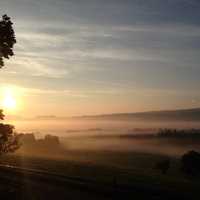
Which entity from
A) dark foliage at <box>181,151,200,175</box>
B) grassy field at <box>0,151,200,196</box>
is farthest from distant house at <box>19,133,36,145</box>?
grassy field at <box>0,151,200,196</box>

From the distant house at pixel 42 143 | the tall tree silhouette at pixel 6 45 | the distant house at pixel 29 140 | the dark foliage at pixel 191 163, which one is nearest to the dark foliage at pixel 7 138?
the tall tree silhouette at pixel 6 45

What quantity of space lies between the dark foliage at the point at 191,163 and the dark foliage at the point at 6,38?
1338 inches

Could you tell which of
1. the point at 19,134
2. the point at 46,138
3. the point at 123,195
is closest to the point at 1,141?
the point at 19,134

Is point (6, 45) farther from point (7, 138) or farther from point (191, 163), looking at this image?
point (191, 163)

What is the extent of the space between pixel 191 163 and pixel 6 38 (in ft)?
118

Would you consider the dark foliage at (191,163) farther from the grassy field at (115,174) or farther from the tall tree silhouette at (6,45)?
the tall tree silhouette at (6,45)

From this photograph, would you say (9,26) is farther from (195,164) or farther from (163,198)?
(195,164)

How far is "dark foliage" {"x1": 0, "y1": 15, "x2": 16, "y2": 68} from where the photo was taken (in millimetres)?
33344

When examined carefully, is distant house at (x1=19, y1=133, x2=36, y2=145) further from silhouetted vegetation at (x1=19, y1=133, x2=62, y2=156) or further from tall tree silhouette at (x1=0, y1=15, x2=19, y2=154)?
tall tree silhouette at (x1=0, y1=15, x2=19, y2=154)

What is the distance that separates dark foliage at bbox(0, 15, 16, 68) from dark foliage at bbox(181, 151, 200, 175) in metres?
34.0

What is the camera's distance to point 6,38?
33.5 metres

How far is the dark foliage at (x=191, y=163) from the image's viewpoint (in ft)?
197

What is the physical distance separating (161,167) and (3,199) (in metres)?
43.5

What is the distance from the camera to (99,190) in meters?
22.8
